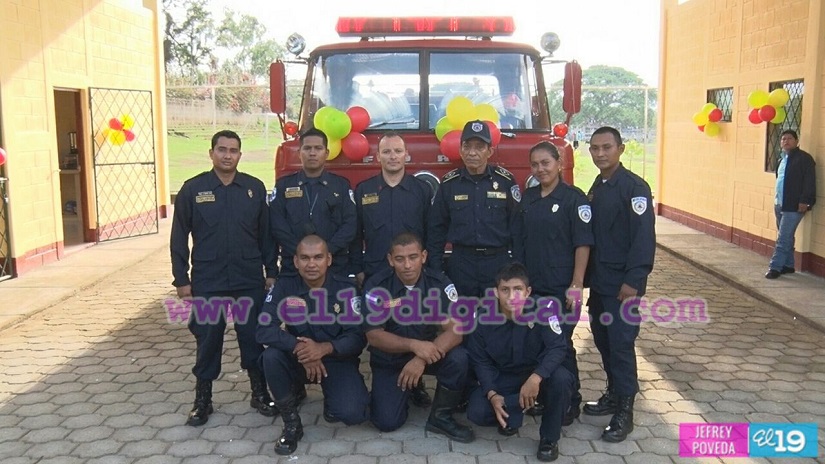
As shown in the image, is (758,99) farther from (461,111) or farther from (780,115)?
(461,111)

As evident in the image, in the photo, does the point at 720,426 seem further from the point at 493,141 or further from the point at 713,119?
the point at 713,119

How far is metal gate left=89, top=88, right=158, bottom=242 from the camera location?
10.4 meters

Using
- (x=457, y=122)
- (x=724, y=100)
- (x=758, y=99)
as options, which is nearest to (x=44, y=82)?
(x=457, y=122)

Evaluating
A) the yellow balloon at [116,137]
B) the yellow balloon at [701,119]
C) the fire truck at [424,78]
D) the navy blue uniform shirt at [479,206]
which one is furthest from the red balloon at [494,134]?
the yellow balloon at [116,137]

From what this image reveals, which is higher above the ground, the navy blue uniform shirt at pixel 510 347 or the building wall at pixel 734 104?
the building wall at pixel 734 104

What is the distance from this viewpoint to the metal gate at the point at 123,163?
34.1 feet

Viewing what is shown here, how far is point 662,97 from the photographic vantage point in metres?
13.4

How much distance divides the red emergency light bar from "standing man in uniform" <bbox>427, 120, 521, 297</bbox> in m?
1.74

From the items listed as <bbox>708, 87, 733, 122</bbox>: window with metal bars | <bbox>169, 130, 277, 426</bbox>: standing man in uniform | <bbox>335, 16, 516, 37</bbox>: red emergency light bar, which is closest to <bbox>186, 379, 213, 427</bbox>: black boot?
<bbox>169, 130, 277, 426</bbox>: standing man in uniform

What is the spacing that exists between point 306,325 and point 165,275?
5053 mm

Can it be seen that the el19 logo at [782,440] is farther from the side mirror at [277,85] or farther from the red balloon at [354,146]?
the side mirror at [277,85]

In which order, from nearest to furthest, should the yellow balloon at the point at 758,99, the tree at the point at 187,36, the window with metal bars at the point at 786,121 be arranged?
the window with metal bars at the point at 786,121 → the yellow balloon at the point at 758,99 → the tree at the point at 187,36

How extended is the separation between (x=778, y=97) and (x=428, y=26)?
17.3 ft

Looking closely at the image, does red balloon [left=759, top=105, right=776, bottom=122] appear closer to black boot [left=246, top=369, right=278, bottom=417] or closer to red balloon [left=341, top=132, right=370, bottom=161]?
red balloon [left=341, top=132, right=370, bottom=161]
